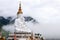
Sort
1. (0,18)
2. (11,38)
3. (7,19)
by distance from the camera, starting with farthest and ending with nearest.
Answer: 1. (7,19)
2. (0,18)
3. (11,38)

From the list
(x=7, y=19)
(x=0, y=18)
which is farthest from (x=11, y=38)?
(x=7, y=19)

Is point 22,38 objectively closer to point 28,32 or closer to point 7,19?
point 28,32

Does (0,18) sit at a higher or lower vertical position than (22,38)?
higher

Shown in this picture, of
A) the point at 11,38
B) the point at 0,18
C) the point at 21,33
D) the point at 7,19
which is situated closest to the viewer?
the point at 11,38

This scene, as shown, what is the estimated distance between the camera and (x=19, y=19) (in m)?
50.6

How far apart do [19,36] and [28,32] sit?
2.96 metres

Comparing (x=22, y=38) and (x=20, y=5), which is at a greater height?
(x=20, y=5)

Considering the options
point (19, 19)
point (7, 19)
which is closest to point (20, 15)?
point (19, 19)

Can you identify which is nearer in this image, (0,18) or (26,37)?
(26,37)

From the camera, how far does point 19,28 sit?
50188 millimetres

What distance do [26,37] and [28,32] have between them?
272cm

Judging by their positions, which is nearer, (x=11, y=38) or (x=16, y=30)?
(x=11, y=38)

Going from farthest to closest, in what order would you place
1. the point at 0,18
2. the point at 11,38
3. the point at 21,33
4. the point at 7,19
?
the point at 7,19
the point at 0,18
the point at 21,33
the point at 11,38

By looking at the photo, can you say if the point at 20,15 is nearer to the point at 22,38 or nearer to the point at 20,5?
the point at 20,5
